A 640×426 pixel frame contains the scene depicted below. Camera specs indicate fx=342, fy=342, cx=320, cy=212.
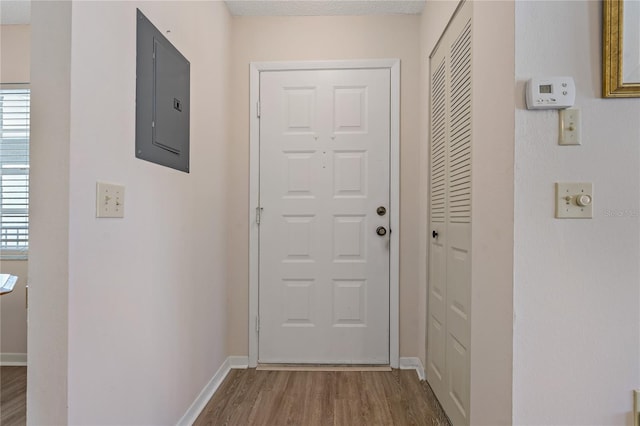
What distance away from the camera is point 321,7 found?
2.37m

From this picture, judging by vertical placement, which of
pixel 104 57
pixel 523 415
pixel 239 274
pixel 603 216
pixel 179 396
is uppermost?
pixel 104 57

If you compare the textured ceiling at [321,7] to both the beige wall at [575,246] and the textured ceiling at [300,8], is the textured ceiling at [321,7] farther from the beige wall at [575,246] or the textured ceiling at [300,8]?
the beige wall at [575,246]

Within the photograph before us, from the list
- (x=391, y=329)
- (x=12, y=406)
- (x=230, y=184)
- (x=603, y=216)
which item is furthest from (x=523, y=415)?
(x=12, y=406)

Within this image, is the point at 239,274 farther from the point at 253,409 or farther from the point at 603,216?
the point at 603,216

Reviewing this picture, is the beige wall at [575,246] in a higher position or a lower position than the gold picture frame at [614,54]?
lower

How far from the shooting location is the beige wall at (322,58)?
8.00 ft

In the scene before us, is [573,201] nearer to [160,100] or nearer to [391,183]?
[391,183]

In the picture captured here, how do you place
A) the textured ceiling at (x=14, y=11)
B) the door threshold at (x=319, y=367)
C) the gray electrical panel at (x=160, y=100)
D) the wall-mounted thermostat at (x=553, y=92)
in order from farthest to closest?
the door threshold at (x=319, y=367)
the textured ceiling at (x=14, y=11)
the gray electrical panel at (x=160, y=100)
the wall-mounted thermostat at (x=553, y=92)

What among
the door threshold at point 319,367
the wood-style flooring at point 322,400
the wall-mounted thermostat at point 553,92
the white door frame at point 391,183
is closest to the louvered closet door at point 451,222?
the wood-style flooring at point 322,400

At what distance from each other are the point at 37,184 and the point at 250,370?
6.18ft

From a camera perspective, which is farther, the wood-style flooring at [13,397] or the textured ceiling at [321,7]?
the textured ceiling at [321,7]

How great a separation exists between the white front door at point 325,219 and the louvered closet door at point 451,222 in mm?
408

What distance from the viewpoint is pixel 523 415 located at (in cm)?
111

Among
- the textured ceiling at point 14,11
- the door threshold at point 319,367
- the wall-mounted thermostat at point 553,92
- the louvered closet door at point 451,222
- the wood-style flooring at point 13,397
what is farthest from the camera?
the door threshold at point 319,367
